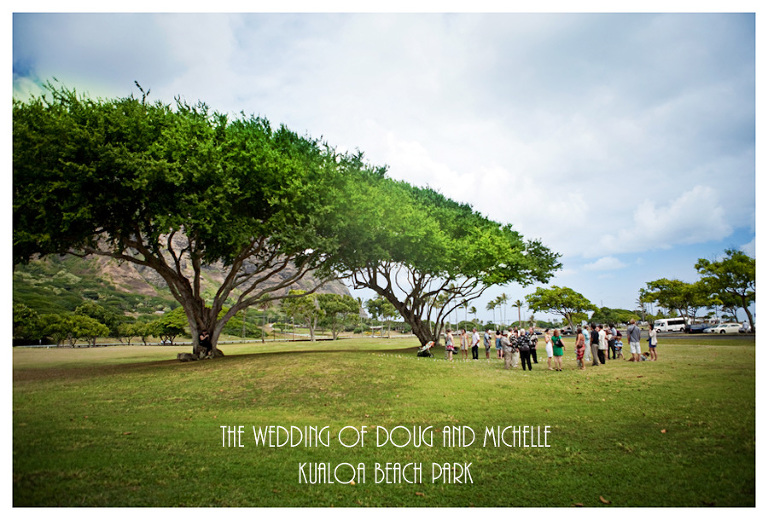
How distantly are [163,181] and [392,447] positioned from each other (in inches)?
588

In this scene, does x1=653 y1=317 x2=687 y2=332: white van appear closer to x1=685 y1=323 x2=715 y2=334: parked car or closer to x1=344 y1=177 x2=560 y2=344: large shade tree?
x1=685 y1=323 x2=715 y2=334: parked car

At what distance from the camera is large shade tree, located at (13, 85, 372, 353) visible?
14930mm

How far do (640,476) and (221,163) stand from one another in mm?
17843

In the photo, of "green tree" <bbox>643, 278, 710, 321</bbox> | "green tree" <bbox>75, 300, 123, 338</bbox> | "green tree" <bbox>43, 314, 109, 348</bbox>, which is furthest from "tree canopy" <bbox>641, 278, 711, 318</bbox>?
"green tree" <bbox>75, 300, 123, 338</bbox>

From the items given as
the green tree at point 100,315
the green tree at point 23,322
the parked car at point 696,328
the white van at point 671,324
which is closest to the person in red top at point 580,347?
the green tree at point 23,322

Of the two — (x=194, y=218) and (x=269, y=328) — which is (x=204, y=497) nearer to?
(x=194, y=218)

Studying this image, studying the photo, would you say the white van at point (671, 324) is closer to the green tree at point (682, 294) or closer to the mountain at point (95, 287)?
the green tree at point (682, 294)

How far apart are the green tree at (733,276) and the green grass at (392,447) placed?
5.87 feet

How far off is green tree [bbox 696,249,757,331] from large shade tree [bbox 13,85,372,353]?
15018 mm

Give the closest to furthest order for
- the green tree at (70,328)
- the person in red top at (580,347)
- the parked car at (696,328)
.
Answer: the person in red top at (580,347)
the green tree at (70,328)
the parked car at (696,328)

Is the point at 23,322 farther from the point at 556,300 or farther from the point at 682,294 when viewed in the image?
the point at 556,300

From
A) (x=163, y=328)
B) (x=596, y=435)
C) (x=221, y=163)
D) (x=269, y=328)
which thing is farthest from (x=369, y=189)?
(x=269, y=328)

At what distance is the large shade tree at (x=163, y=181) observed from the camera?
14.9 meters
